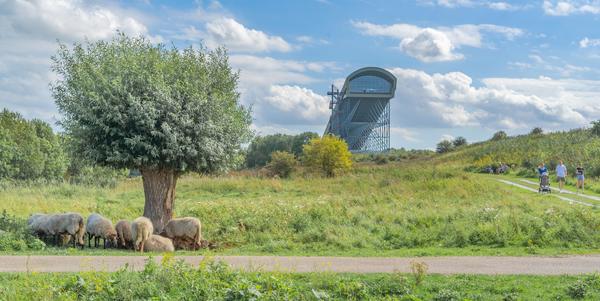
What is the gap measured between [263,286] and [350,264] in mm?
3347

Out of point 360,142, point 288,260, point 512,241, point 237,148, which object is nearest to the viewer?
point 288,260

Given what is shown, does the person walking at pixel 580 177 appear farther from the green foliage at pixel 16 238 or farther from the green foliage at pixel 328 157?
the green foliage at pixel 16 238

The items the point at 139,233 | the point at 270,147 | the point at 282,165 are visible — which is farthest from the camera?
the point at 270,147

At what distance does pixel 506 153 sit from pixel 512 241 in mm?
49530

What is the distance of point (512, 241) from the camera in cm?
1784

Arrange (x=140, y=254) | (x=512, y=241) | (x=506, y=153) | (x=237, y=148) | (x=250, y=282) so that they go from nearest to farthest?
(x=250, y=282) → (x=140, y=254) → (x=512, y=241) → (x=237, y=148) → (x=506, y=153)

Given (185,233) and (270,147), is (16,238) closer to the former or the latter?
(185,233)

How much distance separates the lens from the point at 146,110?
19.1m

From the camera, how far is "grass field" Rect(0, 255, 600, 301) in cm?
1081

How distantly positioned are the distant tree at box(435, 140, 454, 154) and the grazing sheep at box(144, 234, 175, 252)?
8286 cm

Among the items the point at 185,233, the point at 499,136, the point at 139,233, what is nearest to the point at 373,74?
the point at 499,136

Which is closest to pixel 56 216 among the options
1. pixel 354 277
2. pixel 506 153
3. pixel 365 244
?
pixel 365 244

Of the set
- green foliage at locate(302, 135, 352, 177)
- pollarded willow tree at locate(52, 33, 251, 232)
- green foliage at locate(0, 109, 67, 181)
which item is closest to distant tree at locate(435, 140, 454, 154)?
green foliage at locate(302, 135, 352, 177)

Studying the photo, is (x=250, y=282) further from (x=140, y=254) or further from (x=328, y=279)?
(x=140, y=254)
